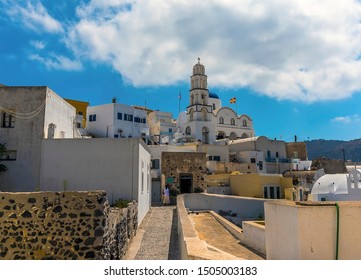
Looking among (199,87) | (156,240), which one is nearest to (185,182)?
(156,240)

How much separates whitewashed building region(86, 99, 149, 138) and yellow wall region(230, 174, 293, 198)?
20841 mm

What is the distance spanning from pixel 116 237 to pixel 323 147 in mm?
167985

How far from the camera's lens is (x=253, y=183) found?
27516 mm

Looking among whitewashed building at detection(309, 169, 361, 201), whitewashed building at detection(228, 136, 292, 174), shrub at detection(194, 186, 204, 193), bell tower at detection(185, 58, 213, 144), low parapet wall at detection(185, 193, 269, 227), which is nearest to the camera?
low parapet wall at detection(185, 193, 269, 227)

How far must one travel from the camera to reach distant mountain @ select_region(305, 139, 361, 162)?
13925 cm

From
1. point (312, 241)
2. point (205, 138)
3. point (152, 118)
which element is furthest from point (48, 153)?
point (152, 118)

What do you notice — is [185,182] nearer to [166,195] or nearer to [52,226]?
[166,195]

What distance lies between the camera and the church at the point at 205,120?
53.2 metres

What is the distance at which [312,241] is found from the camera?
170 inches

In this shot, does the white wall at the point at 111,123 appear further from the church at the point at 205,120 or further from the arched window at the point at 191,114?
the arched window at the point at 191,114

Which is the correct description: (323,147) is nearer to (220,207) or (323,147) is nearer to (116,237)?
(220,207)

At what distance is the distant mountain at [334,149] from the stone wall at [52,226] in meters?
138

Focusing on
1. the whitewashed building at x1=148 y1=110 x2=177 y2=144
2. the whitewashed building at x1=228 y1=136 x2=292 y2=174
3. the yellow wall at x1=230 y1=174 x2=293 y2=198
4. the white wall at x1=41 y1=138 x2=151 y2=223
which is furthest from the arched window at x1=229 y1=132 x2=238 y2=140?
the white wall at x1=41 y1=138 x2=151 y2=223

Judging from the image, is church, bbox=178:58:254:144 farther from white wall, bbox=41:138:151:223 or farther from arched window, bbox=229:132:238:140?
white wall, bbox=41:138:151:223
